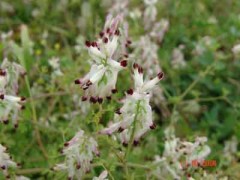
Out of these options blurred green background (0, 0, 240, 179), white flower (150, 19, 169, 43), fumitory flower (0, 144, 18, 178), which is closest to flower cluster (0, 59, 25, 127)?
fumitory flower (0, 144, 18, 178)

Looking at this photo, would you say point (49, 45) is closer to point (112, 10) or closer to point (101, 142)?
point (112, 10)

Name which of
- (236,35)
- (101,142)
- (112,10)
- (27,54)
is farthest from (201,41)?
(101,142)

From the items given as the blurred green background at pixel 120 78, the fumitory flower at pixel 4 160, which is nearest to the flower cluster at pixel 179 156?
the blurred green background at pixel 120 78

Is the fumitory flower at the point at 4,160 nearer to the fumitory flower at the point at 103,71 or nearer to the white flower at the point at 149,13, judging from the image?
the fumitory flower at the point at 103,71

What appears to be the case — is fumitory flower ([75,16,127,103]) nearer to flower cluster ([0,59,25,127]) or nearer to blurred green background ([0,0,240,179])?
blurred green background ([0,0,240,179])

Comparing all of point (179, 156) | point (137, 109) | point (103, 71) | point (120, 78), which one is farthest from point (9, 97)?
point (120, 78)

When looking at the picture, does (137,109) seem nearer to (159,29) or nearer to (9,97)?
(9,97)

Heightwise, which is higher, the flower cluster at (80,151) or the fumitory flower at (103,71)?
the fumitory flower at (103,71)
